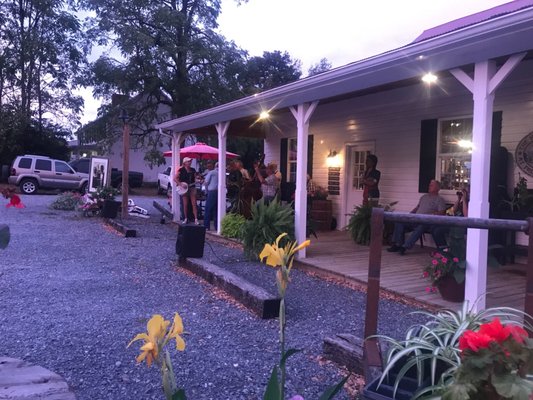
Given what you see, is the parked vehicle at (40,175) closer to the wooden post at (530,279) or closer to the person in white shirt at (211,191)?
the person in white shirt at (211,191)

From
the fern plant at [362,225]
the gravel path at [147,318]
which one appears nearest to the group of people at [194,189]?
the gravel path at [147,318]

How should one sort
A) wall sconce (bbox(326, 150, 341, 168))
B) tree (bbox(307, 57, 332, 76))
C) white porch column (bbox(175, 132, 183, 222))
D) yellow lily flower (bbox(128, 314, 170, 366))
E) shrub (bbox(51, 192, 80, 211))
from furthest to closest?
tree (bbox(307, 57, 332, 76))
shrub (bbox(51, 192, 80, 211))
white porch column (bbox(175, 132, 183, 222))
wall sconce (bbox(326, 150, 341, 168))
yellow lily flower (bbox(128, 314, 170, 366))

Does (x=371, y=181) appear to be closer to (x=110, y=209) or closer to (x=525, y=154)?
(x=525, y=154)

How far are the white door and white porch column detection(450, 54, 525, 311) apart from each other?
548 centimetres

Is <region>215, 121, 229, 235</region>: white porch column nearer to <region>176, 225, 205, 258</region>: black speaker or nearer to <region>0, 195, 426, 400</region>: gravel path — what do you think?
<region>0, 195, 426, 400</region>: gravel path

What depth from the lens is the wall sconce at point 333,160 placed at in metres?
10.5

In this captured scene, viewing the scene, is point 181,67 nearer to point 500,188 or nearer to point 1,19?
point 1,19

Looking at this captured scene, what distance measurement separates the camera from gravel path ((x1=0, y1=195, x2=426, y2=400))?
312 cm

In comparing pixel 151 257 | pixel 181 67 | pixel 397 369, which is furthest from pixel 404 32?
pixel 397 369

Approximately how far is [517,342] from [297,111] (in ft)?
20.6

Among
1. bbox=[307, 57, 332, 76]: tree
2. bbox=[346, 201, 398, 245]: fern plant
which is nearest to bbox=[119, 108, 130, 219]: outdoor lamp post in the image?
bbox=[346, 201, 398, 245]: fern plant

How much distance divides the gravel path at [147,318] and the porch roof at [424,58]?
246 cm

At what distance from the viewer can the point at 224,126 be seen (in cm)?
963

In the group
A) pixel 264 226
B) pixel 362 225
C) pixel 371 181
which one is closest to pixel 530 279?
pixel 264 226
